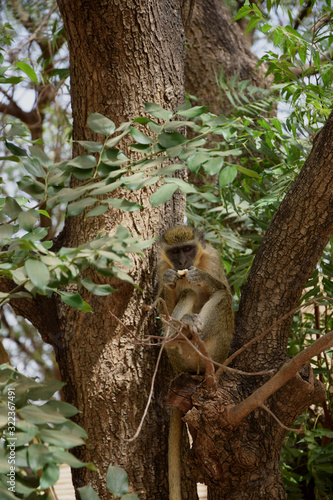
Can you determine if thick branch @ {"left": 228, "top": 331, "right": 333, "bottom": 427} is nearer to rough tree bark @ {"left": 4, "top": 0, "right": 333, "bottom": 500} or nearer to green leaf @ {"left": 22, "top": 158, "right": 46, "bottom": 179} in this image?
rough tree bark @ {"left": 4, "top": 0, "right": 333, "bottom": 500}

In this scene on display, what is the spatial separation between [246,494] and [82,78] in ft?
7.62

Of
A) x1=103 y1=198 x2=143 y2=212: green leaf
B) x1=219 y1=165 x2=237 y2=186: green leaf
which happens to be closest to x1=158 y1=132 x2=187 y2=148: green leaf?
x1=103 y1=198 x2=143 y2=212: green leaf

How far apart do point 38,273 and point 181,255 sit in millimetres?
1776

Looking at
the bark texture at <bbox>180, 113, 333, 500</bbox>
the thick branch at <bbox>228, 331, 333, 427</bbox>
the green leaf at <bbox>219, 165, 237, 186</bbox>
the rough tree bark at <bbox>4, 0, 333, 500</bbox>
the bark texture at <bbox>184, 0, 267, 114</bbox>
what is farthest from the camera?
the bark texture at <bbox>184, 0, 267, 114</bbox>

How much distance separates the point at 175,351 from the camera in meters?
2.97

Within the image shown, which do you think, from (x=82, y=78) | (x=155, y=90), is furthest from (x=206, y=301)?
(x=82, y=78)

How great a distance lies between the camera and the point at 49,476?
1.33 m

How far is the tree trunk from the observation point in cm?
275

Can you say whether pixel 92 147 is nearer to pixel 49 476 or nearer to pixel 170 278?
pixel 49 476

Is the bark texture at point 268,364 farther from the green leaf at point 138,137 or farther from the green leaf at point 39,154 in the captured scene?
the green leaf at point 39,154

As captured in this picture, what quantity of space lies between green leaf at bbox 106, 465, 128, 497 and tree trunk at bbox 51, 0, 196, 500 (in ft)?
3.18

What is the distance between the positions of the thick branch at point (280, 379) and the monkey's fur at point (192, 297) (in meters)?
0.45

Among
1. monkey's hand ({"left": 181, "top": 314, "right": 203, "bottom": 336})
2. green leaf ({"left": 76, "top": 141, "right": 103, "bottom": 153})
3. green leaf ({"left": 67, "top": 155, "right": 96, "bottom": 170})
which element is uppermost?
green leaf ({"left": 76, "top": 141, "right": 103, "bottom": 153})

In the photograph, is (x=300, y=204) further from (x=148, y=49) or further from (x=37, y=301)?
A: (x=37, y=301)
